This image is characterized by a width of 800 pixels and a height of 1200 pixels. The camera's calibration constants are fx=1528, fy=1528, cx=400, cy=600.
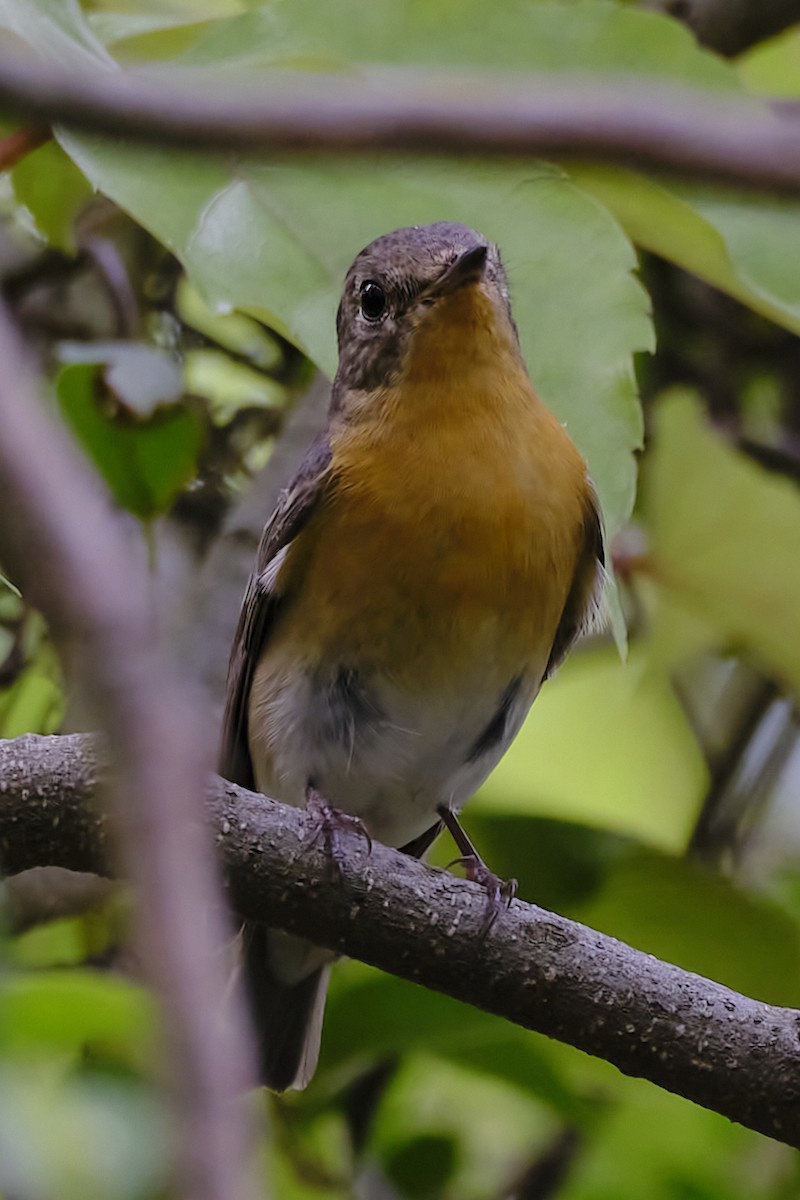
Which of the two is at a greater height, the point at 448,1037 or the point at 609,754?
the point at 448,1037

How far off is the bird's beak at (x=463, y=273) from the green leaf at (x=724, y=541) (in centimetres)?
67

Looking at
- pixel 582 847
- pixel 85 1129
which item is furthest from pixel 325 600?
pixel 85 1129

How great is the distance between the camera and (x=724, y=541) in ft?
11.3

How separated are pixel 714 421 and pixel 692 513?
0.79m

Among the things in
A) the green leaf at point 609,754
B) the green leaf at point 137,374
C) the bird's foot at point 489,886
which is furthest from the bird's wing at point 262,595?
the green leaf at point 609,754

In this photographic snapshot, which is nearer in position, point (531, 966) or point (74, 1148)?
point (74, 1148)

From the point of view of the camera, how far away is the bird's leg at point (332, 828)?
7.52 feet

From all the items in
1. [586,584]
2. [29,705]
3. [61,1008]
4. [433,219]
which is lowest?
[29,705]

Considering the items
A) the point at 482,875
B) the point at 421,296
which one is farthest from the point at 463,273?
the point at 482,875

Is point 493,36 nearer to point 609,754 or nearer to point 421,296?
point 421,296

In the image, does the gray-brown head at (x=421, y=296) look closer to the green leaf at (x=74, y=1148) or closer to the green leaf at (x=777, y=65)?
the green leaf at (x=777, y=65)

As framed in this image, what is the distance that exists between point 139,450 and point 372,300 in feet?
2.21

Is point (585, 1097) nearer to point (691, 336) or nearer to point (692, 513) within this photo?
point (692, 513)

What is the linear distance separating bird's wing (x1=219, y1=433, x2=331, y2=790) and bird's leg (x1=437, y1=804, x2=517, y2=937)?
529mm
